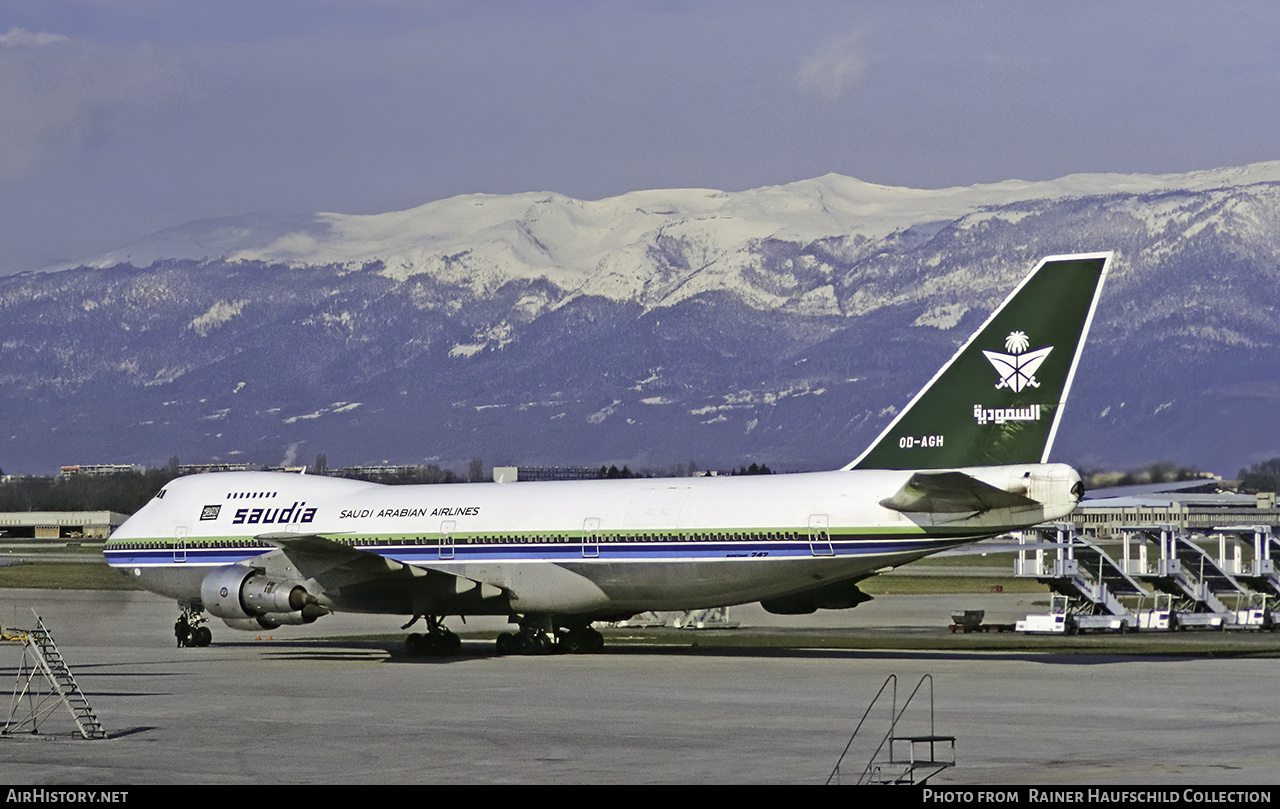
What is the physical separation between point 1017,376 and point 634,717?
456 inches

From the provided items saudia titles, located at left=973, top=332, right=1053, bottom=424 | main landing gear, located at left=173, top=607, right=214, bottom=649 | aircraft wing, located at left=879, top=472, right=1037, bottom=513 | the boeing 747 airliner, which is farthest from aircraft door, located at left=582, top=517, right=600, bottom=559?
main landing gear, located at left=173, top=607, right=214, bottom=649

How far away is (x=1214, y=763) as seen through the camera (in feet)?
55.8

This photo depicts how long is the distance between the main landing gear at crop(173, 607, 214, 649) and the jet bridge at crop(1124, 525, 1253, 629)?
24.5 meters

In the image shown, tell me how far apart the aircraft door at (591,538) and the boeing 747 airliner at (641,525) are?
0.04 meters

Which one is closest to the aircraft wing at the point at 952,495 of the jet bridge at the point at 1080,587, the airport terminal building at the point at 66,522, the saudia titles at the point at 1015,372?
the saudia titles at the point at 1015,372

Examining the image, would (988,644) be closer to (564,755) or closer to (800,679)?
(800,679)

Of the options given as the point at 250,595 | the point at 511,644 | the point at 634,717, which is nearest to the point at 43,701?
the point at 634,717

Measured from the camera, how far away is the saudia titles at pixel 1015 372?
30.1m

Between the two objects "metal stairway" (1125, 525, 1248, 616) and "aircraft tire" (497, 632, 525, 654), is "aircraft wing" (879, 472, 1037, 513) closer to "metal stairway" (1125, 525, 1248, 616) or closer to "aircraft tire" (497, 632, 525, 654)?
"aircraft tire" (497, 632, 525, 654)

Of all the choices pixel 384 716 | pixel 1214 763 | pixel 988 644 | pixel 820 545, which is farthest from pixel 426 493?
pixel 1214 763

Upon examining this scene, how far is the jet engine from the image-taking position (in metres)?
34.3

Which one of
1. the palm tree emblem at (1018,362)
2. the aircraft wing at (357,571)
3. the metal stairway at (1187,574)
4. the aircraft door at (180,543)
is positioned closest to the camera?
the palm tree emblem at (1018,362)

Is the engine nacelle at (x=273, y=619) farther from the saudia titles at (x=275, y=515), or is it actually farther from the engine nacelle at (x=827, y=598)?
the engine nacelle at (x=827, y=598)

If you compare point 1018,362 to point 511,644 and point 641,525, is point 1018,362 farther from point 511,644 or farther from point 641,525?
point 511,644
